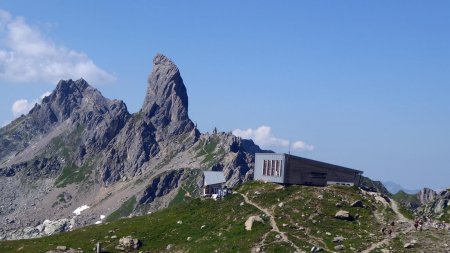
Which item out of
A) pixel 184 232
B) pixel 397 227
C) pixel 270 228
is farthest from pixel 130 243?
pixel 397 227

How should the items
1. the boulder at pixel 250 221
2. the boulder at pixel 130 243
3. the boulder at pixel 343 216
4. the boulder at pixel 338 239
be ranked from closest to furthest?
the boulder at pixel 338 239
the boulder at pixel 250 221
the boulder at pixel 343 216
the boulder at pixel 130 243

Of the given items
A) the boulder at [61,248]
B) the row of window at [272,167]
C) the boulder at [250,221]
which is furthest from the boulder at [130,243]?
the row of window at [272,167]

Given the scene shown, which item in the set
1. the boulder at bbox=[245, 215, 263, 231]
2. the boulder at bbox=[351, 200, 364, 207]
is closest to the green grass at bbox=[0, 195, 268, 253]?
the boulder at bbox=[245, 215, 263, 231]

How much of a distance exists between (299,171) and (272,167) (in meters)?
4.86

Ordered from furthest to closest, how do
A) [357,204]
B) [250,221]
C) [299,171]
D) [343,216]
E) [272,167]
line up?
[272,167], [299,171], [357,204], [343,216], [250,221]

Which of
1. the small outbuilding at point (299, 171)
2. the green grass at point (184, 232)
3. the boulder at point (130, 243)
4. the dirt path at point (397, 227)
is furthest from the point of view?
the small outbuilding at point (299, 171)

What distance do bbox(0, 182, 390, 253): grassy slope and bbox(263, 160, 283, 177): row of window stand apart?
3527 mm

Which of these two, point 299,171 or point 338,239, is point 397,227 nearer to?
point 338,239

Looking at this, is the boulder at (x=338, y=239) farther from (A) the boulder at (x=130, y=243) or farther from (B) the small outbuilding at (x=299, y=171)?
(B) the small outbuilding at (x=299, y=171)

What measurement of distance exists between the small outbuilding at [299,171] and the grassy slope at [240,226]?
364 centimetres

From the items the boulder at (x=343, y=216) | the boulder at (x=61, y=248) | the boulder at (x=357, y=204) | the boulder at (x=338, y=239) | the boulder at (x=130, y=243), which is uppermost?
the boulder at (x=357, y=204)

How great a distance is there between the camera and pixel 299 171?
9056 centimetres

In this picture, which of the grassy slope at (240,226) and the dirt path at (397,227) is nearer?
the dirt path at (397,227)

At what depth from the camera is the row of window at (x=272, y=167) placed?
90.2m
